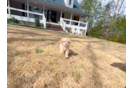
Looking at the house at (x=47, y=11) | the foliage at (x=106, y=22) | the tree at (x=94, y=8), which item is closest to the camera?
the house at (x=47, y=11)

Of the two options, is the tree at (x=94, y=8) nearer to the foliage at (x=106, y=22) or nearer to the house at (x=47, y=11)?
the foliage at (x=106, y=22)

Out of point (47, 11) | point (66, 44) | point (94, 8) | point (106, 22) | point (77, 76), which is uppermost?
point (94, 8)

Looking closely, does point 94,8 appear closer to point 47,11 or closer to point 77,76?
point 47,11

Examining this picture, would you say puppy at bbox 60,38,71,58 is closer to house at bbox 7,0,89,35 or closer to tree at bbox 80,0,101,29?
house at bbox 7,0,89,35

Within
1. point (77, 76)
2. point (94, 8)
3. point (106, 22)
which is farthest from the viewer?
point (94, 8)

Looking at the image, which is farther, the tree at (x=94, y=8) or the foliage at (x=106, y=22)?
the tree at (x=94, y=8)

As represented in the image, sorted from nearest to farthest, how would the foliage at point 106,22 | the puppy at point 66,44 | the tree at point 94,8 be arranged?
the puppy at point 66,44
the foliage at point 106,22
the tree at point 94,8

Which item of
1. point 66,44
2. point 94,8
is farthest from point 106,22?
point 66,44

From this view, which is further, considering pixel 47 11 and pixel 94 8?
pixel 94 8

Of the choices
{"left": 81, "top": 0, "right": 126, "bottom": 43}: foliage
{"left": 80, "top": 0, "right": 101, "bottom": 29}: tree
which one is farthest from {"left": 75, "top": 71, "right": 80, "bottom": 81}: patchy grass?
{"left": 80, "top": 0, "right": 101, "bottom": 29}: tree

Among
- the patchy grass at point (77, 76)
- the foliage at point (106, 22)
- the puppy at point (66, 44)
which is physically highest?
the foliage at point (106, 22)

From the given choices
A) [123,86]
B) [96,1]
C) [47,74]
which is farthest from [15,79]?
[96,1]

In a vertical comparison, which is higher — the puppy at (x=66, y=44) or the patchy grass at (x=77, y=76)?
the puppy at (x=66, y=44)

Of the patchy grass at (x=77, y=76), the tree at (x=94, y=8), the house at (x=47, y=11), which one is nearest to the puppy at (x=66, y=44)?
the patchy grass at (x=77, y=76)
